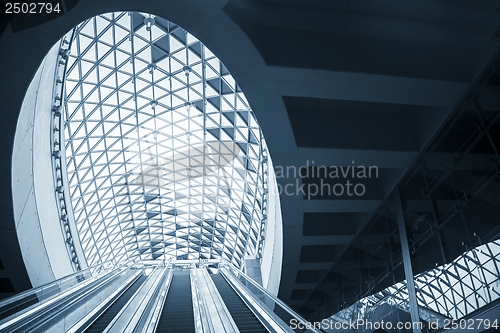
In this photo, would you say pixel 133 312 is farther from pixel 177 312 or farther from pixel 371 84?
pixel 371 84

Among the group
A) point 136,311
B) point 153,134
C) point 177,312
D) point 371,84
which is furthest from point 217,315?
point 153,134

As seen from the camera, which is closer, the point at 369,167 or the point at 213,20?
the point at 213,20

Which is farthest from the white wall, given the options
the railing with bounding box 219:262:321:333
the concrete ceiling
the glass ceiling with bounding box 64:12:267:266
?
the railing with bounding box 219:262:321:333

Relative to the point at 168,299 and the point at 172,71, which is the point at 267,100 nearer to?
the point at 168,299

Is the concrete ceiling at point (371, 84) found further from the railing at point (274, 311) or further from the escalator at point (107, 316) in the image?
the escalator at point (107, 316)

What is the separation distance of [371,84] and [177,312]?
11.0m

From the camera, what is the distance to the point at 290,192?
16.8 metres

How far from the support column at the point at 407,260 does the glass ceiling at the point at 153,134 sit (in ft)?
30.5

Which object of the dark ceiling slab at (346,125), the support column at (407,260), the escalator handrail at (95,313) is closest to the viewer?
the escalator handrail at (95,313)

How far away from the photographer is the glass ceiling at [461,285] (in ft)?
30.5

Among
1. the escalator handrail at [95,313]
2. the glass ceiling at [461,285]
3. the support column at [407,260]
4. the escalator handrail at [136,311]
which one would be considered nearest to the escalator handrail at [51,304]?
the escalator handrail at [95,313]

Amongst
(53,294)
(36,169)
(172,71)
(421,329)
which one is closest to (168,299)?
(53,294)

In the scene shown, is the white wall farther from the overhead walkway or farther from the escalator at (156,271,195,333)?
the escalator at (156,271,195,333)

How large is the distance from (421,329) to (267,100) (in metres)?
10.4
